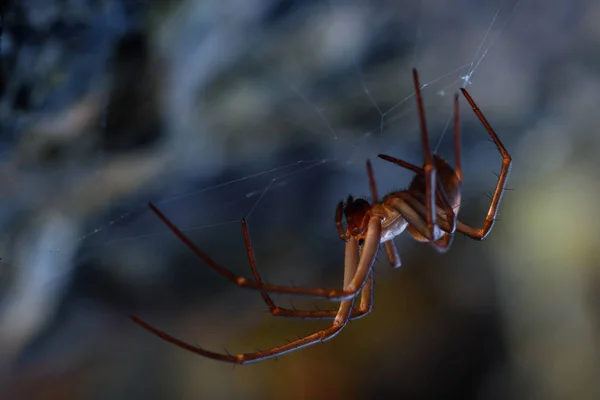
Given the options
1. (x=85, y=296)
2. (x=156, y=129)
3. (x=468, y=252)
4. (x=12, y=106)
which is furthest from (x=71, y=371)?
(x=468, y=252)

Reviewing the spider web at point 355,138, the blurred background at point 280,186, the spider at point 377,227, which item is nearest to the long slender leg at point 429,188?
the spider at point 377,227

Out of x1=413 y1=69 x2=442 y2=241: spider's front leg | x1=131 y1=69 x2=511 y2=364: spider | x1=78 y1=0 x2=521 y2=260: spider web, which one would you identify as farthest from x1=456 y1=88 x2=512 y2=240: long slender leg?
x1=78 y1=0 x2=521 y2=260: spider web

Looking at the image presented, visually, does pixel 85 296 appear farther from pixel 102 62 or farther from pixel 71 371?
pixel 102 62

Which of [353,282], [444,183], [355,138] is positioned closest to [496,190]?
[444,183]

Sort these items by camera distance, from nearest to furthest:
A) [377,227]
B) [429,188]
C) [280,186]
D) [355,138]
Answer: [429,188] → [377,227] → [355,138] → [280,186]

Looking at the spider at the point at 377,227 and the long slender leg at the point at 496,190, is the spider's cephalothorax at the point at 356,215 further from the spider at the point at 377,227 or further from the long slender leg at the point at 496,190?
the long slender leg at the point at 496,190

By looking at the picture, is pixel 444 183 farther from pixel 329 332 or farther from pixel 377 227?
pixel 329 332
